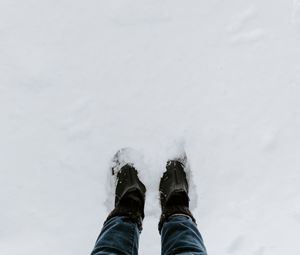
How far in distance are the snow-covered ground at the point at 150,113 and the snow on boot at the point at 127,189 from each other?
2.9 inches

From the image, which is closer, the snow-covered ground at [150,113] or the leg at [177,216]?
the leg at [177,216]

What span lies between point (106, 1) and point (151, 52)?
0.47 metres

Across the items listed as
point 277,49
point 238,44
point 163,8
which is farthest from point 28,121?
point 277,49

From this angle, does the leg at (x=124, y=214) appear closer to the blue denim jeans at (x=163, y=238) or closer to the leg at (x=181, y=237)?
the blue denim jeans at (x=163, y=238)

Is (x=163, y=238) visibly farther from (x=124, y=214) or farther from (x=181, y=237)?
(x=124, y=214)

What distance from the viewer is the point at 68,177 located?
2.34 metres

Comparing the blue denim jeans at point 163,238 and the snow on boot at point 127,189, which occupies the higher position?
the snow on boot at point 127,189

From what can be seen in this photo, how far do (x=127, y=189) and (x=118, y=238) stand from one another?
0.41m

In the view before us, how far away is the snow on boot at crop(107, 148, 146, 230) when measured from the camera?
200cm

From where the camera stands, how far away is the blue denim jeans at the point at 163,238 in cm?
174

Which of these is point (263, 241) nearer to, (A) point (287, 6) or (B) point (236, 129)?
(B) point (236, 129)

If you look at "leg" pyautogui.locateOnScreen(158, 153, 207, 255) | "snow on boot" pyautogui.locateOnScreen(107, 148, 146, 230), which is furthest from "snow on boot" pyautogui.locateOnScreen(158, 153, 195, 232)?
"snow on boot" pyautogui.locateOnScreen(107, 148, 146, 230)

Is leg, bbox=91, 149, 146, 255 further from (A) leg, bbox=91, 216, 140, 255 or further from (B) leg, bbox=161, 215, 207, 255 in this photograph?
(B) leg, bbox=161, 215, 207, 255

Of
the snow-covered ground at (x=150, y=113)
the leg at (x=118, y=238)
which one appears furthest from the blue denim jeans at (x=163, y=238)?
the snow-covered ground at (x=150, y=113)
